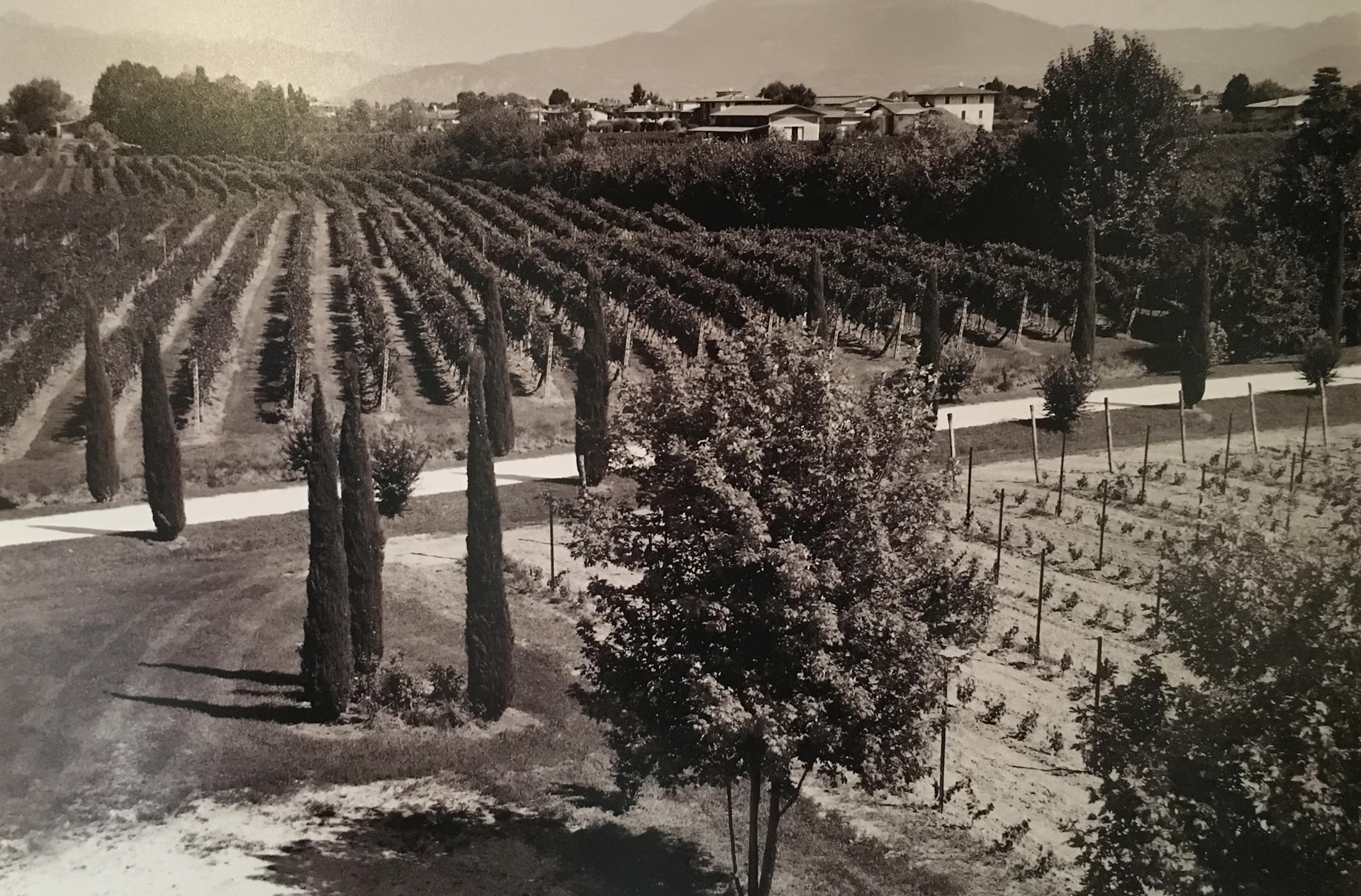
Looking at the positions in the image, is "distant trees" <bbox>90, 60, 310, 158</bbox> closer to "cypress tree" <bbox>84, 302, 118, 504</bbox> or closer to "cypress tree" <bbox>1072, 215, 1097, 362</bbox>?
"cypress tree" <bbox>84, 302, 118, 504</bbox>

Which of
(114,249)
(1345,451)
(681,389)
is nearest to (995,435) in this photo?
(1345,451)

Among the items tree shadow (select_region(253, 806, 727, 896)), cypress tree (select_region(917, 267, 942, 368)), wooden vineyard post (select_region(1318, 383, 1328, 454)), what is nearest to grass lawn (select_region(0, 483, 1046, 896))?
tree shadow (select_region(253, 806, 727, 896))

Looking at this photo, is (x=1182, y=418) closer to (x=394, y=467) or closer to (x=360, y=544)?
(x=394, y=467)

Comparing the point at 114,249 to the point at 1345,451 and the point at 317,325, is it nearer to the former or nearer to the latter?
the point at 317,325

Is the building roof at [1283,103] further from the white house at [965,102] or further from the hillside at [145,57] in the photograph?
the hillside at [145,57]

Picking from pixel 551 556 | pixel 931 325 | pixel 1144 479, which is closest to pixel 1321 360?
pixel 1144 479

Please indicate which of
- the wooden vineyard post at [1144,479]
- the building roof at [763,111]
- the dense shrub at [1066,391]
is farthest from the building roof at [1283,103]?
the building roof at [763,111]
